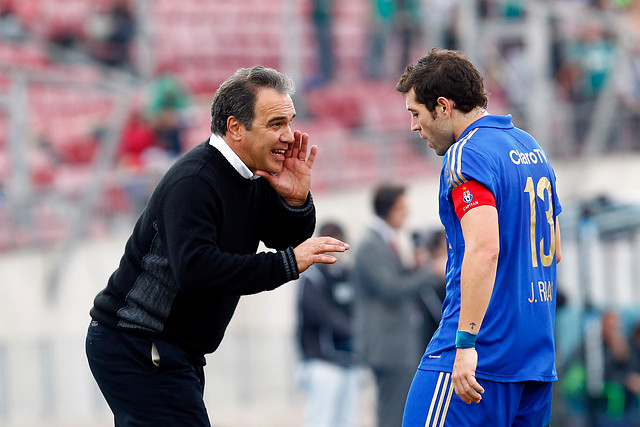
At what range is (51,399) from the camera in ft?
36.7

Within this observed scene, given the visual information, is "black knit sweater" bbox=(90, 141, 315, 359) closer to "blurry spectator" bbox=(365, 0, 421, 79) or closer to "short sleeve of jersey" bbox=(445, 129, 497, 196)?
"short sleeve of jersey" bbox=(445, 129, 497, 196)

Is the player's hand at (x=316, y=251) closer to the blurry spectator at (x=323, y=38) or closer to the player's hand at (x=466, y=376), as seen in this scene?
the player's hand at (x=466, y=376)

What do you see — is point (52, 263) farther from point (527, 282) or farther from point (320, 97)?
point (527, 282)

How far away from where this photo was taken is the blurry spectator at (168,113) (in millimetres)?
12672

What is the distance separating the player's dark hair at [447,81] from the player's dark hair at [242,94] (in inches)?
19.9

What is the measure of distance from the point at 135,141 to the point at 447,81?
29.2ft

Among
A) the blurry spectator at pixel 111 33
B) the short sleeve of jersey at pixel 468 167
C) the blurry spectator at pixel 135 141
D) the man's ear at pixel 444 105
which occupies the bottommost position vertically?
the short sleeve of jersey at pixel 468 167

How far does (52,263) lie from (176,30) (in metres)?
6.33

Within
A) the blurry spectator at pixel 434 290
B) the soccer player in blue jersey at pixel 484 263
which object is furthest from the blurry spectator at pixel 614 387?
the soccer player in blue jersey at pixel 484 263

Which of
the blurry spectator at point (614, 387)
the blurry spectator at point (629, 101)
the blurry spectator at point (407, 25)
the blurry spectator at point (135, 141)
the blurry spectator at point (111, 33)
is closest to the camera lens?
the blurry spectator at point (614, 387)

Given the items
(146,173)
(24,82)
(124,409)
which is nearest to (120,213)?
(146,173)

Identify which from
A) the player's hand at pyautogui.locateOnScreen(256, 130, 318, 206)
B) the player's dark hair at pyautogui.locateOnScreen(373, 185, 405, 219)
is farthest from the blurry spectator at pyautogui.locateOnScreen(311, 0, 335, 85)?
the player's hand at pyautogui.locateOnScreen(256, 130, 318, 206)

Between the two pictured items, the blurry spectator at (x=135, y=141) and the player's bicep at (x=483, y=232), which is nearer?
the player's bicep at (x=483, y=232)

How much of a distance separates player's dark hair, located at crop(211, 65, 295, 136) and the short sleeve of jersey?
69 centimetres
